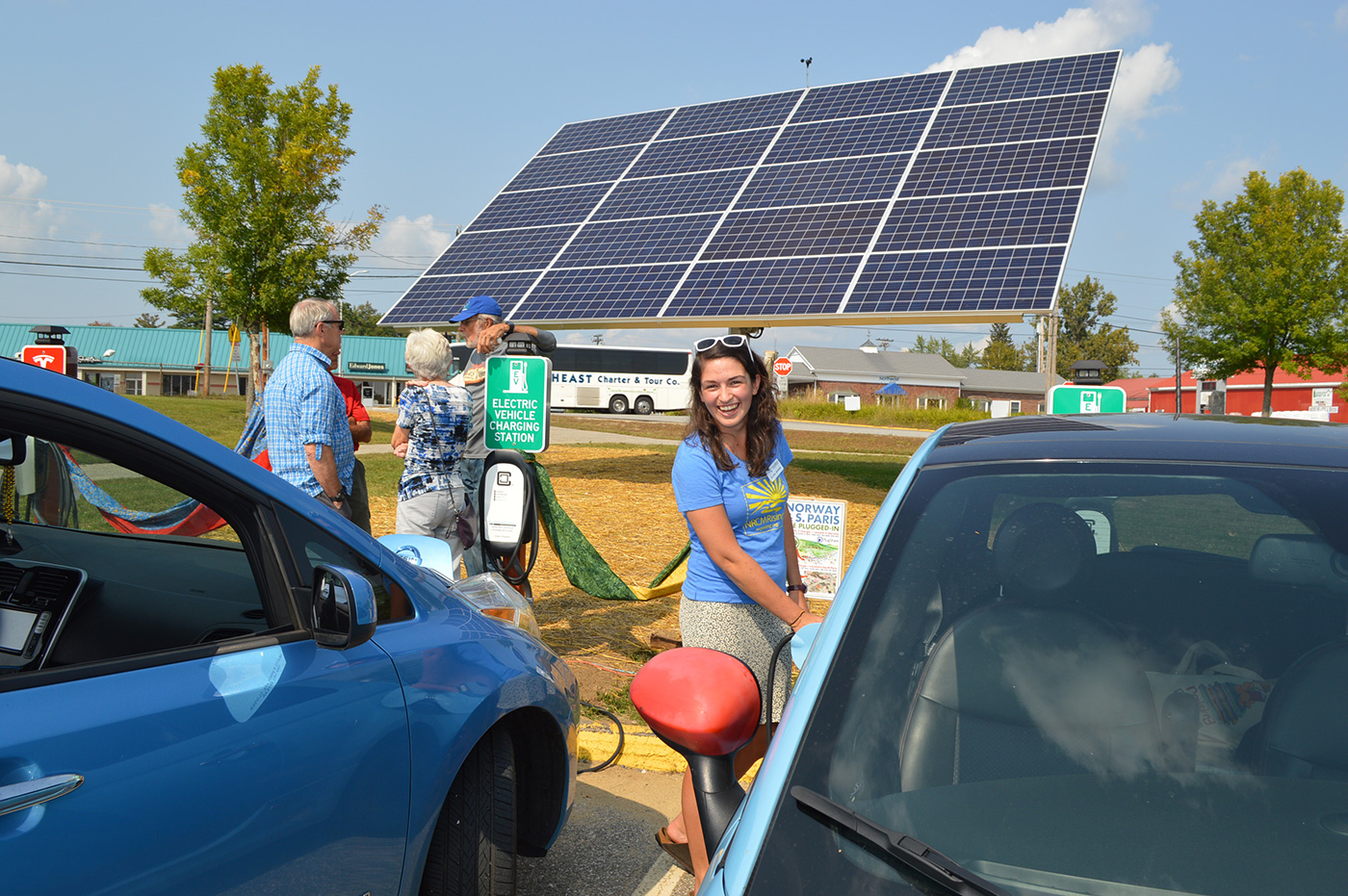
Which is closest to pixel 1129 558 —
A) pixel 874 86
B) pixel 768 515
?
pixel 768 515

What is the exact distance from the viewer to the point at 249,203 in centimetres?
2330

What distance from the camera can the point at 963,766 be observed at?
1.54 meters

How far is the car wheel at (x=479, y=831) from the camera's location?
248cm

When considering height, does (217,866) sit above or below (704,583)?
below

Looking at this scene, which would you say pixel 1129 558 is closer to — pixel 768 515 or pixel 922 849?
pixel 922 849

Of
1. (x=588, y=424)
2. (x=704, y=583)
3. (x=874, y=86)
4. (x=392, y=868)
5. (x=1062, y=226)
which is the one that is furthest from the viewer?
(x=588, y=424)

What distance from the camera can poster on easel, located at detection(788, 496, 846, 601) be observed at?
606 centimetres

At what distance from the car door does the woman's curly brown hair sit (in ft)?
4.14

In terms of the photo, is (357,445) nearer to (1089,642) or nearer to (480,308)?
(480,308)

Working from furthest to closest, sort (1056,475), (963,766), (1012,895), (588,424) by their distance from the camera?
1. (588,424)
2. (1056,475)
3. (963,766)
4. (1012,895)

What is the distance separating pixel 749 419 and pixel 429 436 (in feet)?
7.96

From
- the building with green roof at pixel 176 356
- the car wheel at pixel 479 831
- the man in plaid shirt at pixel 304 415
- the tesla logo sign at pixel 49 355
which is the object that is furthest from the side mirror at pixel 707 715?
the building with green roof at pixel 176 356

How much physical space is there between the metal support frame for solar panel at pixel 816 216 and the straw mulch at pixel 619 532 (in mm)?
2581

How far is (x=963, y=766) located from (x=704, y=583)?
1729 mm
